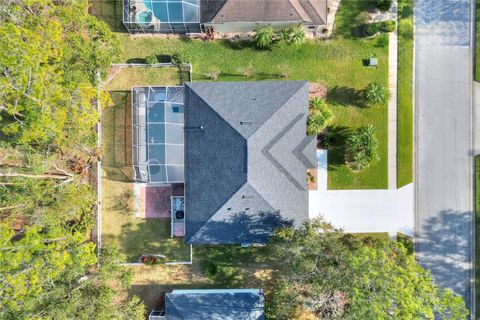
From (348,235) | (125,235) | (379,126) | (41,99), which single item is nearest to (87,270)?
(125,235)

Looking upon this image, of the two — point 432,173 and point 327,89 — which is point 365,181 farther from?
point 327,89

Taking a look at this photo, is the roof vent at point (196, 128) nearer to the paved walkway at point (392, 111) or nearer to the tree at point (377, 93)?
the tree at point (377, 93)

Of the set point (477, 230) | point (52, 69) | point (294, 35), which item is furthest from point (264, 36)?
point (477, 230)

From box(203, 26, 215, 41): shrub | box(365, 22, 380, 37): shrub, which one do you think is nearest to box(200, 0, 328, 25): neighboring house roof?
box(203, 26, 215, 41): shrub

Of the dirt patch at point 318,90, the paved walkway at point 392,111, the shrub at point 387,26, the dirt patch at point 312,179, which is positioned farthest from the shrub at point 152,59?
the paved walkway at point 392,111

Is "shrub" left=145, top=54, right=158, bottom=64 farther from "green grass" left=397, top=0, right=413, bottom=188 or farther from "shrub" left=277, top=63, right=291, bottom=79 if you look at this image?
"green grass" left=397, top=0, right=413, bottom=188
